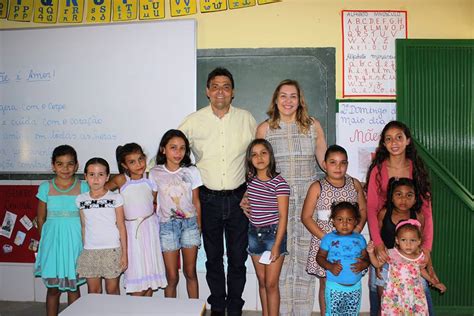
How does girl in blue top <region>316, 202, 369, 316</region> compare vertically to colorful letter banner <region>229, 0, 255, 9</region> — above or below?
below

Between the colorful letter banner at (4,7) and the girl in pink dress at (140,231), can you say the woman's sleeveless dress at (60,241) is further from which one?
the colorful letter banner at (4,7)

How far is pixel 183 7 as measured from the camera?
3207 mm

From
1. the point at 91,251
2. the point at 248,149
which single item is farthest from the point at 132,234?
the point at 248,149

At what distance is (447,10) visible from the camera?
3123mm

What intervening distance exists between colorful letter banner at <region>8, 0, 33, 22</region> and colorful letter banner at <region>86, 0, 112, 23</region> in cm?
51

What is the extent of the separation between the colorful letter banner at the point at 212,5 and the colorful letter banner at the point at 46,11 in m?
1.19

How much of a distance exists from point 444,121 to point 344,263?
148 cm

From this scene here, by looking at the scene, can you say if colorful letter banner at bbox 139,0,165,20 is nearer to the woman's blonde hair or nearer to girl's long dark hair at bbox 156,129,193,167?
girl's long dark hair at bbox 156,129,193,167

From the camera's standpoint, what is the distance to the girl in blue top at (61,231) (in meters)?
2.63

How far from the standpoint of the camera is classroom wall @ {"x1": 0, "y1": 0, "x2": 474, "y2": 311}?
3.12 metres

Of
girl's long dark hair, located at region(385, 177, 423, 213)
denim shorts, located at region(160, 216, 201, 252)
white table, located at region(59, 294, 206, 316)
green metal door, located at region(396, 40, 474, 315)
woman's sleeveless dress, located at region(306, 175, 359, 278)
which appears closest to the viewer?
white table, located at region(59, 294, 206, 316)

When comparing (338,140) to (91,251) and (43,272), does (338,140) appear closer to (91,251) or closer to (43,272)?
(91,251)

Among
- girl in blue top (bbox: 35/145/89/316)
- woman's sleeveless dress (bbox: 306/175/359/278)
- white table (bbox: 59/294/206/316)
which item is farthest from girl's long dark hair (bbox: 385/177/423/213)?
girl in blue top (bbox: 35/145/89/316)

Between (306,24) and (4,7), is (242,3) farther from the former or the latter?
(4,7)
